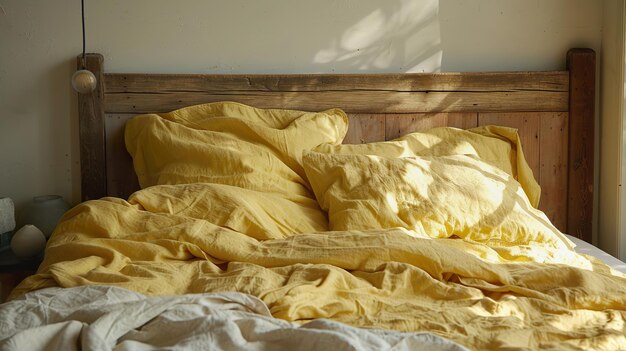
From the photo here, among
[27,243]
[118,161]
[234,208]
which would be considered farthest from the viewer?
[118,161]

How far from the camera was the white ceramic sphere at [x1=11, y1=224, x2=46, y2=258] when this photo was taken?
2.68 meters

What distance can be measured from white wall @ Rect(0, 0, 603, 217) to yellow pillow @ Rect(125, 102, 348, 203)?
0.26 meters

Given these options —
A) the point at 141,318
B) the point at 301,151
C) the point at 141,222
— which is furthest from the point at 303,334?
the point at 301,151

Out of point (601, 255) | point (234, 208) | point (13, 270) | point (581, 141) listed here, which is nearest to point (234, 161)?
point (234, 208)

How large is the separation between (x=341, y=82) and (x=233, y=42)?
20.3 inches

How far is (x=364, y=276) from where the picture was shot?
200 cm

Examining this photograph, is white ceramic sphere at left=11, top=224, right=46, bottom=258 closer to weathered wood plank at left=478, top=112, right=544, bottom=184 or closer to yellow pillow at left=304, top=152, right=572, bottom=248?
yellow pillow at left=304, top=152, right=572, bottom=248

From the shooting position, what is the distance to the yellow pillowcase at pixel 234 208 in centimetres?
234

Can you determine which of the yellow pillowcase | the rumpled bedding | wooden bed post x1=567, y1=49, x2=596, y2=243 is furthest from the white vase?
wooden bed post x1=567, y1=49, x2=596, y2=243

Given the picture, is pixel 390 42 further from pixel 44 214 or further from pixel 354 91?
pixel 44 214

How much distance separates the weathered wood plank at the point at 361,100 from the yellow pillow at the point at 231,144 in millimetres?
86

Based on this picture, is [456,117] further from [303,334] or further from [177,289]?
[303,334]

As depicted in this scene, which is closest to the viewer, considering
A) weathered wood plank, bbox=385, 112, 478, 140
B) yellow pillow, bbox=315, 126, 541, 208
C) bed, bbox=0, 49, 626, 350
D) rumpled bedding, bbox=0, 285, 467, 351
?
rumpled bedding, bbox=0, 285, 467, 351

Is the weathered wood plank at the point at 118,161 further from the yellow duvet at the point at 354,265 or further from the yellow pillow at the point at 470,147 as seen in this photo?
the yellow pillow at the point at 470,147
